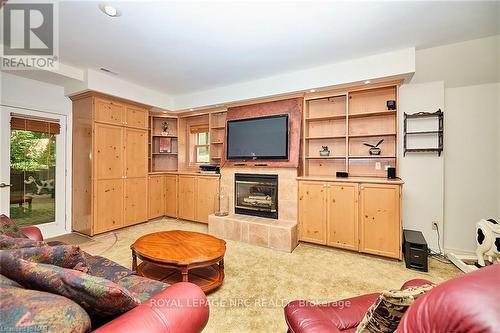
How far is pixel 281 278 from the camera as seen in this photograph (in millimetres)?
2504

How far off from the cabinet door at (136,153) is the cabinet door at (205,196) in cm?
117

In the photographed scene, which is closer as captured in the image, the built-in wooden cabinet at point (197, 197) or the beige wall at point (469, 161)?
the beige wall at point (469, 161)

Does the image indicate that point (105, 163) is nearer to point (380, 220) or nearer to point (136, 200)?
point (136, 200)

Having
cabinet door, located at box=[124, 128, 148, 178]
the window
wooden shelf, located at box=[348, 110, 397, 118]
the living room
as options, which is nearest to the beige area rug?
the living room

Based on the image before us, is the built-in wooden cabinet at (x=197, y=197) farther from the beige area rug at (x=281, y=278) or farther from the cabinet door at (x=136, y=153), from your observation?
the beige area rug at (x=281, y=278)

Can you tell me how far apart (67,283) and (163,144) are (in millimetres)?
4823

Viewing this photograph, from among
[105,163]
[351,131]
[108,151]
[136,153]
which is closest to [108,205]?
[105,163]

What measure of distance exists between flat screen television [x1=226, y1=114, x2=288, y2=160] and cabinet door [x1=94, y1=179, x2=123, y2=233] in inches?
85.0

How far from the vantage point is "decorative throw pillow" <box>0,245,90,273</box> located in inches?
37.4

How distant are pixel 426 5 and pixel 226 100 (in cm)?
305

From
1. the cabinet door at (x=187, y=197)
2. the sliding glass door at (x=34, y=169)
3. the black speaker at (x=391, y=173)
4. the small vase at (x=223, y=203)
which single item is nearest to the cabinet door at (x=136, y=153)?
the cabinet door at (x=187, y=197)

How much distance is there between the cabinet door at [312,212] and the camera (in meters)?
3.43

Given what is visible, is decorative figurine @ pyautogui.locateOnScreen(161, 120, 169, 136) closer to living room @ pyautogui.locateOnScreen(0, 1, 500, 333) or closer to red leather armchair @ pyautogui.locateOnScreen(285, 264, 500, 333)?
living room @ pyautogui.locateOnScreen(0, 1, 500, 333)

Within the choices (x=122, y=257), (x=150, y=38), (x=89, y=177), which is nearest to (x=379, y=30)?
(x=150, y=38)
